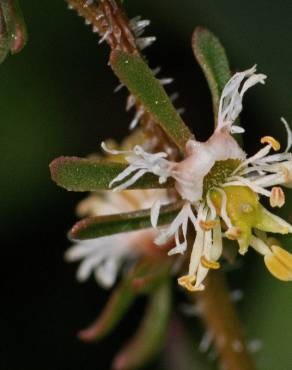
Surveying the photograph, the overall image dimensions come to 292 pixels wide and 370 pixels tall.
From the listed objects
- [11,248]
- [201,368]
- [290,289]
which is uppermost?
[11,248]

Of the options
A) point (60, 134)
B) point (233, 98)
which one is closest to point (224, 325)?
point (233, 98)

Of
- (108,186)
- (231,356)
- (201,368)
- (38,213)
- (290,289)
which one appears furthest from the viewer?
(38,213)

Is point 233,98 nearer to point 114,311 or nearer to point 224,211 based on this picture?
point 224,211

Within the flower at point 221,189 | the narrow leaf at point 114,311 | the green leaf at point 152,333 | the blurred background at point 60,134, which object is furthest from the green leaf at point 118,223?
the blurred background at point 60,134

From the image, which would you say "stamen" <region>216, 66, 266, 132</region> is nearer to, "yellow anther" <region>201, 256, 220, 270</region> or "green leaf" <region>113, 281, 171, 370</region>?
"yellow anther" <region>201, 256, 220, 270</region>

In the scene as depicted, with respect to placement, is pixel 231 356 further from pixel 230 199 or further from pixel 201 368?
pixel 201 368

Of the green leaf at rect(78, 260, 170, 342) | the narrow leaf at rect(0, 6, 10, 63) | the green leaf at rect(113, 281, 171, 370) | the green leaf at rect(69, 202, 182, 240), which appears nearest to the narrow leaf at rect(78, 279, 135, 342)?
the green leaf at rect(78, 260, 170, 342)

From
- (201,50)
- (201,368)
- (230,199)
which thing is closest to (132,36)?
(201,50)
